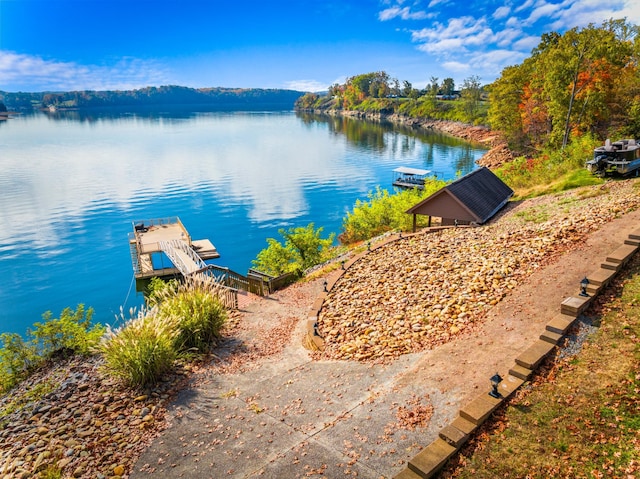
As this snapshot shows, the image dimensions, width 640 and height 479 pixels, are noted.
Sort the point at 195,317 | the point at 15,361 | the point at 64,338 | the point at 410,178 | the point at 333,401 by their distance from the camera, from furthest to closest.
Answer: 1. the point at 410,178
2. the point at 64,338
3. the point at 15,361
4. the point at 195,317
5. the point at 333,401

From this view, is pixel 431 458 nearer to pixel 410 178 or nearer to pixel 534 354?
pixel 534 354

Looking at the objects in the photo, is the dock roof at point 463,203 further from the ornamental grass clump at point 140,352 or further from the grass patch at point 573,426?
the ornamental grass clump at point 140,352

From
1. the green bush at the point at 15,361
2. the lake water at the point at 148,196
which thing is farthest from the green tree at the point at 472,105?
the green bush at the point at 15,361

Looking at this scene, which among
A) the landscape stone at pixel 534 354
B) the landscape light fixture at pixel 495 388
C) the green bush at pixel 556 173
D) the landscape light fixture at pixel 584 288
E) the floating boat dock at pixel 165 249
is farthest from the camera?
the floating boat dock at pixel 165 249

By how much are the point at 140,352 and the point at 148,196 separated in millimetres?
47646

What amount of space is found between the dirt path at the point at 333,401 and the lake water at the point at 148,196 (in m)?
20.0

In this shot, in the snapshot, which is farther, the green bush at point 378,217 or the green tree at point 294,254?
the green bush at point 378,217

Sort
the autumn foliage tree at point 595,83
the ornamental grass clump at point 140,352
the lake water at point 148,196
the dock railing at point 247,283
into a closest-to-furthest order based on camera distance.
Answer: the ornamental grass clump at point 140,352 < the dock railing at point 247,283 < the lake water at point 148,196 < the autumn foliage tree at point 595,83

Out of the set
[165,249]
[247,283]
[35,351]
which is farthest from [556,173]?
[35,351]

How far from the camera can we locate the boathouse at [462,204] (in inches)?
858

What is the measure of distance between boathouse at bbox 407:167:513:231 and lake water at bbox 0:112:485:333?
16721mm

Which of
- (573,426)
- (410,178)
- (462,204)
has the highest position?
(462,204)

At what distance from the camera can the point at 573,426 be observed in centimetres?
690

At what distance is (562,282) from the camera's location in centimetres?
1167
